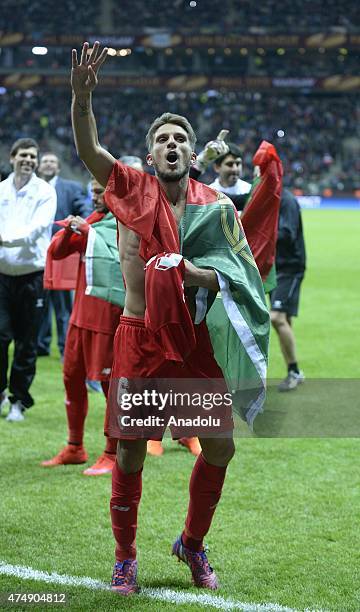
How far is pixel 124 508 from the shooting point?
4.03 meters

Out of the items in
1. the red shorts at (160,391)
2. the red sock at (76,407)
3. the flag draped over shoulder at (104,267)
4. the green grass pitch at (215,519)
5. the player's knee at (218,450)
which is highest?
the flag draped over shoulder at (104,267)

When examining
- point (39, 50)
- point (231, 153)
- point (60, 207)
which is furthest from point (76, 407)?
point (39, 50)

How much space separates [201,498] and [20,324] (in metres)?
3.56

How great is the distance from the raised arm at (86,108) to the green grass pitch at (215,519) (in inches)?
72.3

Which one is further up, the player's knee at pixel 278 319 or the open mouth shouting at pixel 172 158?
the open mouth shouting at pixel 172 158

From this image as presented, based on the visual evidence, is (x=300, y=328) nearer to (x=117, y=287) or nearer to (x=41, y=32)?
(x=117, y=287)

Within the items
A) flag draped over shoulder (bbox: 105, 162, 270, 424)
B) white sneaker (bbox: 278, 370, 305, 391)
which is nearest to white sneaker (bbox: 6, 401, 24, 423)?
white sneaker (bbox: 278, 370, 305, 391)

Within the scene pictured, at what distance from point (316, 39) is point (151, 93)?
9.89 m

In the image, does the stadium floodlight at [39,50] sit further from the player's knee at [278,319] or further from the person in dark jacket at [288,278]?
the player's knee at [278,319]

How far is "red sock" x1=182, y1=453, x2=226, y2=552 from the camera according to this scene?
411 centimetres

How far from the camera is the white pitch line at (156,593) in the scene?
382cm

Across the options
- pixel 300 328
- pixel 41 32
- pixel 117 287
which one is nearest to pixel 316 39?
pixel 41 32

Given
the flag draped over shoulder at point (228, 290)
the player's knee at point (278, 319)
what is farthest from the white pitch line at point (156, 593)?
the player's knee at point (278, 319)

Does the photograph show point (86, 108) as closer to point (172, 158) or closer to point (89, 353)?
point (172, 158)
